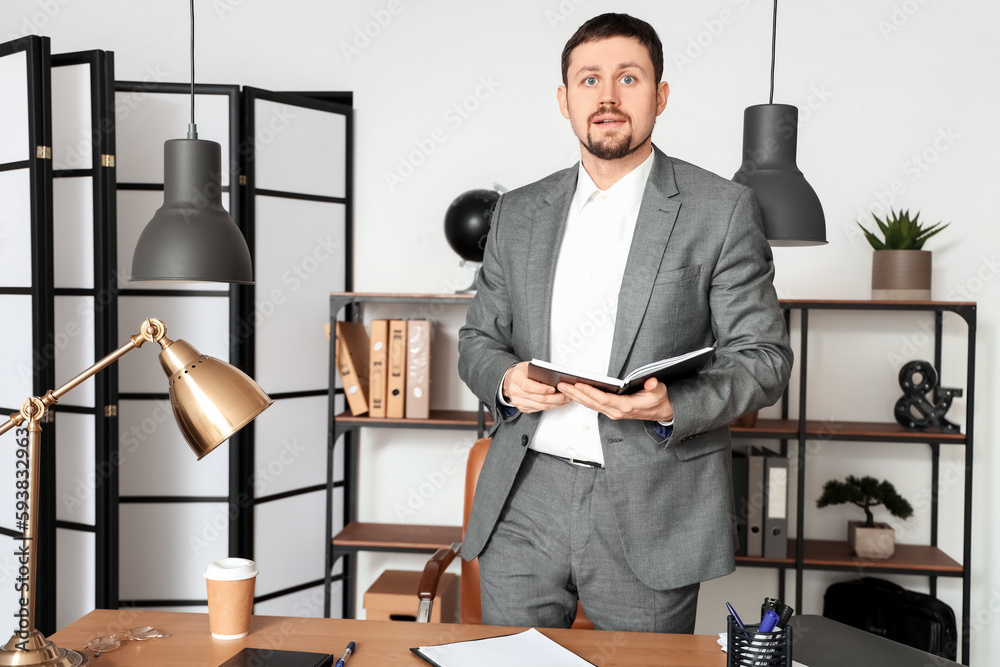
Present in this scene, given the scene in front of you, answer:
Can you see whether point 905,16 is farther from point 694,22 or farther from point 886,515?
point 886,515

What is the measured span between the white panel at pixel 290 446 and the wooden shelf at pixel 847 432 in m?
1.72

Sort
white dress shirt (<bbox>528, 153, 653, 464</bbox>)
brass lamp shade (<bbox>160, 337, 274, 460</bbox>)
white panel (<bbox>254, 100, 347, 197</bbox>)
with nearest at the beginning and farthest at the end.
Answer: brass lamp shade (<bbox>160, 337, 274, 460</bbox>), white dress shirt (<bbox>528, 153, 653, 464</bbox>), white panel (<bbox>254, 100, 347, 197</bbox>)

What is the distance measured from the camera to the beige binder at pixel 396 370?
3205 mm

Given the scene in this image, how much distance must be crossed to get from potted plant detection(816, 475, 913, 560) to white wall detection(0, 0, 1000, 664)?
0.14 meters

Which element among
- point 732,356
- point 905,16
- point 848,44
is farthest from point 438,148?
point 732,356

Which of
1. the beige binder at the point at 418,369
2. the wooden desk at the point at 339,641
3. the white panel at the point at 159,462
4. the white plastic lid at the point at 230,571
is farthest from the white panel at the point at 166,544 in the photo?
the white plastic lid at the point at 230,571

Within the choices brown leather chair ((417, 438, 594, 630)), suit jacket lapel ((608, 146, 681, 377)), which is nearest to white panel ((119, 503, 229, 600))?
brown leather chair ((417, 438, 594, 630))

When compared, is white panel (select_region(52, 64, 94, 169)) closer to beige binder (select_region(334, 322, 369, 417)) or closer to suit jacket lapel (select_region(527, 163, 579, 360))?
beige binder (select_region(334, 322, 369, 417))

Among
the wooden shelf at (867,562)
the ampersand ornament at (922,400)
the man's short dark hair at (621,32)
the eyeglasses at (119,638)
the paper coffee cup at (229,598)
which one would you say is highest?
the man's short dark hair at (621,32)

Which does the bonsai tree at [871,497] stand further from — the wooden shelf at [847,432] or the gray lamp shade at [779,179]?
the gray lamp shade at [779,179]

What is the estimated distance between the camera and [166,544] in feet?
10.7

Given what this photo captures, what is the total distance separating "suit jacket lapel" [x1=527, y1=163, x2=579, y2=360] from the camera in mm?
1748

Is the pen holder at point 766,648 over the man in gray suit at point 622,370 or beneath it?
beneath

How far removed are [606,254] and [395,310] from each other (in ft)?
6.37
